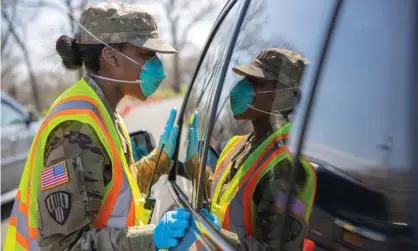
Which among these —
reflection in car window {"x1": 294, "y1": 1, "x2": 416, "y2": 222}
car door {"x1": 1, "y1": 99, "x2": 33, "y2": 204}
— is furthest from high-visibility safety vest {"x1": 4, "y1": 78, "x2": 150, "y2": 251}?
car door {"x1": 1, "y1": 99, "x2": 33, "y2": 204}

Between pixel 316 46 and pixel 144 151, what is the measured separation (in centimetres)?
187

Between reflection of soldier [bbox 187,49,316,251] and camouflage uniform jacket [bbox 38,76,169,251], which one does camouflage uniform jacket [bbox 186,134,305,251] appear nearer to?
reflection of soldier [bbox 187,49,316,251]

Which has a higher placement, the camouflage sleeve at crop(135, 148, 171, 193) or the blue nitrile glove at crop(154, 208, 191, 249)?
the blue nitrile glove at crop(154, 208, 191, 249)

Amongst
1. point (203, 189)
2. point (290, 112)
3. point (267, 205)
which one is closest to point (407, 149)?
point (290, 112)

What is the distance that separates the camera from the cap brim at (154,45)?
225cm

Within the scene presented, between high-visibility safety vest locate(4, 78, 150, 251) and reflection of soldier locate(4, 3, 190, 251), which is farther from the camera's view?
high-visibility safety vest locate(4, 78, 150, 251)

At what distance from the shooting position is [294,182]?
1.44 m

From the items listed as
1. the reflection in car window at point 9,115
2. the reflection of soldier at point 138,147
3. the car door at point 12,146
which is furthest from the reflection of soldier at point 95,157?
the reflection in car window at point 9,115

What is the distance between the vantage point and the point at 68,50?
2.28 meters

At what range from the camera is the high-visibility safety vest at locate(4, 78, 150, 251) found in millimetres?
2010

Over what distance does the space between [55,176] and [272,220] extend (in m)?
0.80

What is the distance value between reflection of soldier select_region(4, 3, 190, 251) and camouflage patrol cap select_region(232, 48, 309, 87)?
1.88 feet

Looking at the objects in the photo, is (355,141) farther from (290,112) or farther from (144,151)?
(144,151)

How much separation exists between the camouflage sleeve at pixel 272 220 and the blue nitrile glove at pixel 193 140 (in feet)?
3.11
